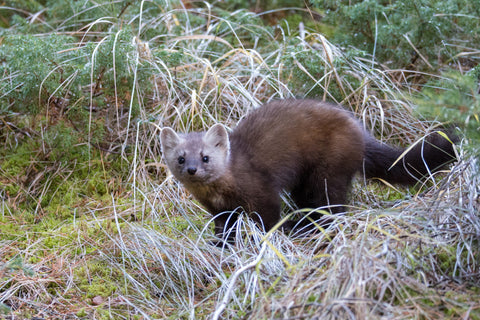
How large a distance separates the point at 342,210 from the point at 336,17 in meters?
2.66

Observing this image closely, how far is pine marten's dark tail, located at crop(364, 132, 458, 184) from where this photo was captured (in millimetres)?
4973

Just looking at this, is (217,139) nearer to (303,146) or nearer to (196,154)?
(196,154)

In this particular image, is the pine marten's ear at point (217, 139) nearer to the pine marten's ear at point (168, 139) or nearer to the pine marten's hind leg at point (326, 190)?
the pine marten's ear at point (168, 139)

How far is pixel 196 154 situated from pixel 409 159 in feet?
6.20

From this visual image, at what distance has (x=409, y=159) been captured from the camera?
511 centimetres

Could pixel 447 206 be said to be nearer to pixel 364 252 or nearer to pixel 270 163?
pixel 364 252

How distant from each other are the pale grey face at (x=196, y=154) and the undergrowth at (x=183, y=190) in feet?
1.39

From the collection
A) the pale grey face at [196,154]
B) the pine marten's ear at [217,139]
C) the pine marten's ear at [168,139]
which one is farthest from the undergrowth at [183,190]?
the pine marten's ear at [217,139]

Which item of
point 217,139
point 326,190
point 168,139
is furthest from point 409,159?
point 168,139

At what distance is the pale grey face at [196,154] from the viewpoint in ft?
15.9

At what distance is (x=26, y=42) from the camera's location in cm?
569

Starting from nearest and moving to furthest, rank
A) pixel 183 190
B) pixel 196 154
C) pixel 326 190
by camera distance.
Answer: pixel 196 154, pixel 326 190, pixel 183 190

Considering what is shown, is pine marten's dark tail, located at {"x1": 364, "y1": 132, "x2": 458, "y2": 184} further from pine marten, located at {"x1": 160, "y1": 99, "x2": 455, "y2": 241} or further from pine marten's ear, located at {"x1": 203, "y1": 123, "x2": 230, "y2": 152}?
pine marten's ear, located at {"x1": 203, "y1": 123, "x2": 230, "y2": 152}

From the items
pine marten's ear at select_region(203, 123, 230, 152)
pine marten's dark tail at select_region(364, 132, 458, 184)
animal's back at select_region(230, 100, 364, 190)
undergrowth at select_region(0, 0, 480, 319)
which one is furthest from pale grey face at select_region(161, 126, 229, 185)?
pine marten's dark tail at select_region(364, 132, 458, 184)
